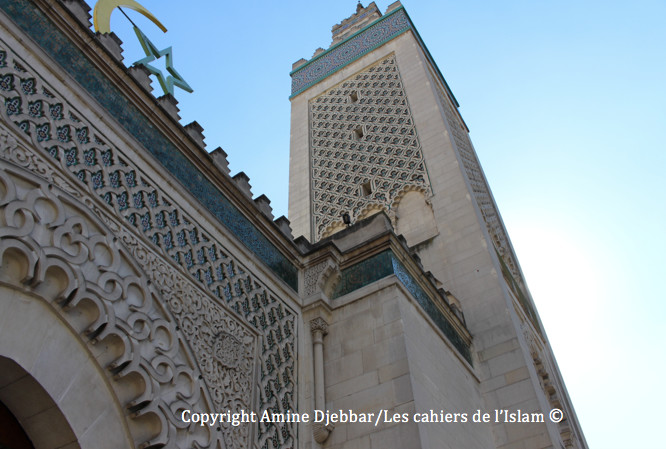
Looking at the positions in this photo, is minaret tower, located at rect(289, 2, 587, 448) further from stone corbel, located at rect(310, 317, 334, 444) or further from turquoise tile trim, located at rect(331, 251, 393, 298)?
stone corbel, located at rect(310, 317, 334, 444)

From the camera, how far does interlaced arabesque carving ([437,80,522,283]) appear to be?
7.55m

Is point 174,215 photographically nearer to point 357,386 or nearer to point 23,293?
point 23,293

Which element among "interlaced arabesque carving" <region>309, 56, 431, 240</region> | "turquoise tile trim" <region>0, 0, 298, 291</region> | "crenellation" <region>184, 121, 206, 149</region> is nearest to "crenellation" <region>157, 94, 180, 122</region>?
"crenellation" <region>184, 121, 206, 149</region>

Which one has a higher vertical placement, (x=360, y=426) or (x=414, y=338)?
(x=414, y=338)

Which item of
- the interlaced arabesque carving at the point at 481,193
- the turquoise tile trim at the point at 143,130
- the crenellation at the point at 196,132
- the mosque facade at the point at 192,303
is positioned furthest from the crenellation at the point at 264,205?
the interlaced arabesque carving at the point at 481,193

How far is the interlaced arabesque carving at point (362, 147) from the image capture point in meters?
7.68

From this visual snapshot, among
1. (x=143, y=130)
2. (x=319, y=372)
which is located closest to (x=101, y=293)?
(x=143, y=130)

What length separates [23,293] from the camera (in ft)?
8.04

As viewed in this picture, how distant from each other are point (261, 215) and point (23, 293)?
7.15 feet

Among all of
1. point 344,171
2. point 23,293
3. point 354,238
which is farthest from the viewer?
point 344,171

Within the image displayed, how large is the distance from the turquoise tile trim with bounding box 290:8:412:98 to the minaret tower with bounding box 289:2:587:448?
3 centimetres

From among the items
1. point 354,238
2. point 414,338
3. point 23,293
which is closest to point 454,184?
point 354,238

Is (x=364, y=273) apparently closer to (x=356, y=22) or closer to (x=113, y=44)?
(x=113, y=44)

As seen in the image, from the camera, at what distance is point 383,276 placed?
457 centimetres
